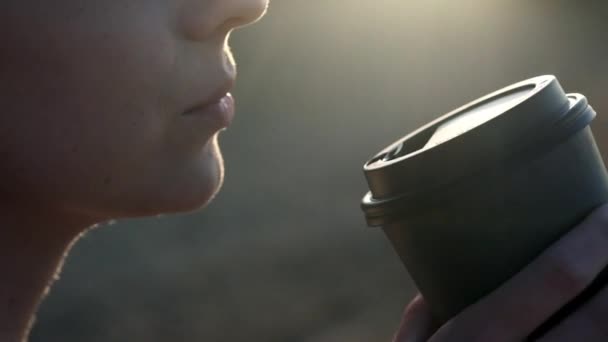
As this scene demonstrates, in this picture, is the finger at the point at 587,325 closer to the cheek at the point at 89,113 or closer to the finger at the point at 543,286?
the finger at the point at 543,286

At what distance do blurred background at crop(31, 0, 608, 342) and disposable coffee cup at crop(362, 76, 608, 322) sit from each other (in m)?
1.68

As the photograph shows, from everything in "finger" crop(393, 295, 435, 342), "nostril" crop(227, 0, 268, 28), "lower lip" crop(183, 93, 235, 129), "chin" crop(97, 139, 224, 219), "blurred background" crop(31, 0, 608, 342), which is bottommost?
"blurred background" crop(31, 0, 608, 342)

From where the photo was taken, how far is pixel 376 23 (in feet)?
10.7

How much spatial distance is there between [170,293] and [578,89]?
167 cm

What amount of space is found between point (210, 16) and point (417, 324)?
1.05 ft

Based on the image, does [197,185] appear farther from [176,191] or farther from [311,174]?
[311,174]

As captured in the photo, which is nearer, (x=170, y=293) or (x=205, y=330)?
(x=205, y=330)

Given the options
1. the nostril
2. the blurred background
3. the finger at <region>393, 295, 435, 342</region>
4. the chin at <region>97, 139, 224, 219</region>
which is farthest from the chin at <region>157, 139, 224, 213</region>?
the blurred background

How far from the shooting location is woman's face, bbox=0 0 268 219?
55 cm

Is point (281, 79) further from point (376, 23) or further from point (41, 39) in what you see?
point (41, 39)

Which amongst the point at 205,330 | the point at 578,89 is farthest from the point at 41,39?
the point at 578,89

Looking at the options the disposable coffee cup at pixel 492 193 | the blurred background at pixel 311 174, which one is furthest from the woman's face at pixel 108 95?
the blurred background at pixel 311 174

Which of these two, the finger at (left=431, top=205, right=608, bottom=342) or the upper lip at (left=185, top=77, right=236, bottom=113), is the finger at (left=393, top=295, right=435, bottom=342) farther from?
the upper lip at (left=185, top=77, right=236, bottom=113)

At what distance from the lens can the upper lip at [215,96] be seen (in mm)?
585
